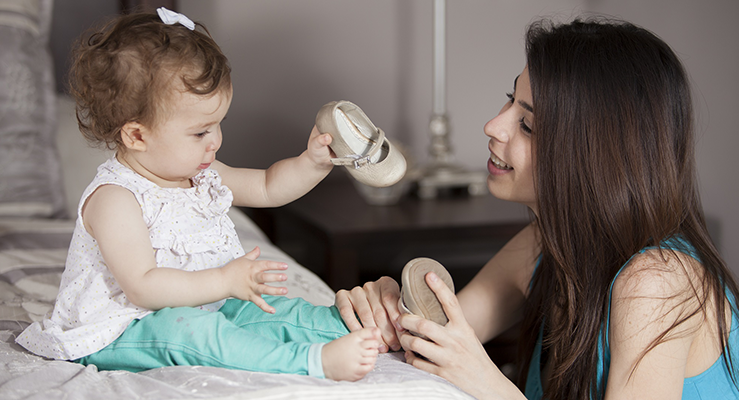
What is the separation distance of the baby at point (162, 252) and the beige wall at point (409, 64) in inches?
58.9

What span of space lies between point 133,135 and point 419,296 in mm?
422

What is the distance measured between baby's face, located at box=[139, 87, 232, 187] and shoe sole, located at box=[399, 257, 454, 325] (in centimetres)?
31

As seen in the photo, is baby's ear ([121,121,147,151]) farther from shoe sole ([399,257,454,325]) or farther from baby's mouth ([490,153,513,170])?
baby's mouth ([490,153,513,170])

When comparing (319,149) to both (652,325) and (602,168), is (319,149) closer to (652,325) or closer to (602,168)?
(602,168)

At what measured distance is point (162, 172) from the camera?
848 mm

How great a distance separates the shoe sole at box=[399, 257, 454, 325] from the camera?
0.82 meters

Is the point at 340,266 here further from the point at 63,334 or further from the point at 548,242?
the point at 63,334

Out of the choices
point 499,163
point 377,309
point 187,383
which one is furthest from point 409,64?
point 187,383

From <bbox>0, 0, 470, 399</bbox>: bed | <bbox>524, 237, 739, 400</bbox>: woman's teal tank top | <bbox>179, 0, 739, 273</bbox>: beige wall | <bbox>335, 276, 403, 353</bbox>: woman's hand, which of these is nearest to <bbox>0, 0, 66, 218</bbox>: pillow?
<bbox>0, 0, 470, 399</bbox>: bed

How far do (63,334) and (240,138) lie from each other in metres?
1.62

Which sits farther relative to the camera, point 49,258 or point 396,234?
point 396,234

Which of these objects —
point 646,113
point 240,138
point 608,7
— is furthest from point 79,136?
point 608,7

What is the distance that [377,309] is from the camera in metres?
0.90

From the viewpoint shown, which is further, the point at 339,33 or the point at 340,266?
the point at 339,33
